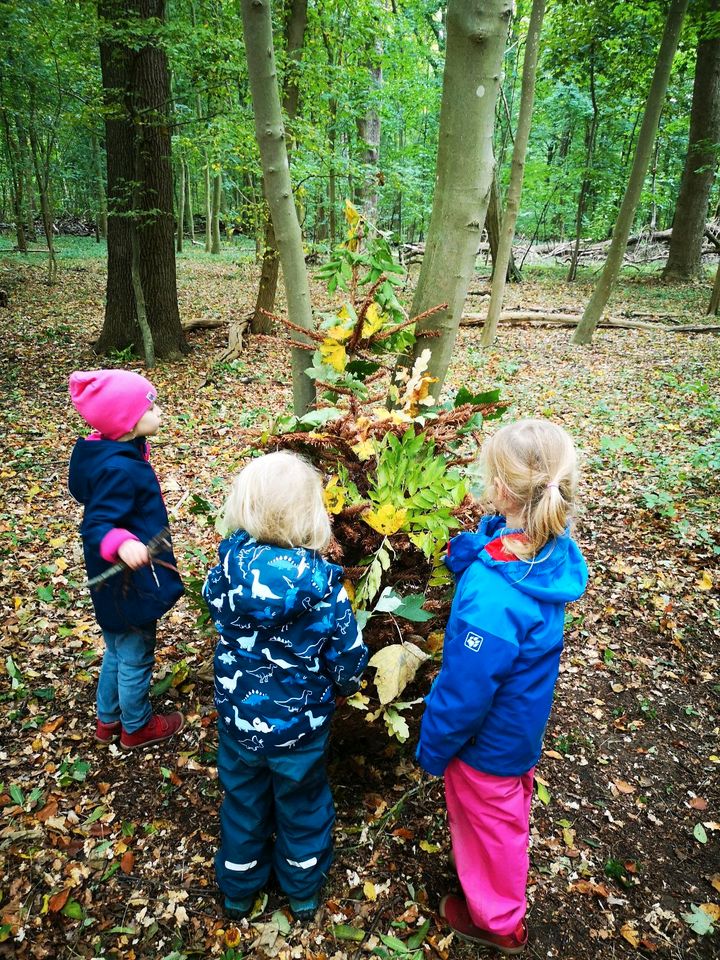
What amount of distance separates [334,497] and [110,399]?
980mm

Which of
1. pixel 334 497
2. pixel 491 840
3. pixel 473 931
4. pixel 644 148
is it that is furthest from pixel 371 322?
pixel 644 148

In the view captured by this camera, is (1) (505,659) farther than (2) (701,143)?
No

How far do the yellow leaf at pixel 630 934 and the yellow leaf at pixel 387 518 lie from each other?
1.69 meters

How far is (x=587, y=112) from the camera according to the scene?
1808cm

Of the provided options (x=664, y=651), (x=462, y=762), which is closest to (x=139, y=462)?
(x=462, y=762)

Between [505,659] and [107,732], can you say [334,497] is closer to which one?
[505,659]

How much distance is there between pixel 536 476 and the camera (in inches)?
64.5

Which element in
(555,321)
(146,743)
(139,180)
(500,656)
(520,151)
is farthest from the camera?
(555,321)

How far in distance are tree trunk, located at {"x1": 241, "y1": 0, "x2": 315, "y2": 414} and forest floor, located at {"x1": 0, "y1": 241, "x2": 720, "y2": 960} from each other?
0.79 metres

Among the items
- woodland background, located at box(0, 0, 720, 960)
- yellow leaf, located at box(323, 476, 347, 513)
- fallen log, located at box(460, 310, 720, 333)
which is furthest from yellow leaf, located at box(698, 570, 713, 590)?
fallen log, located at box(460, 310, 720, 333)

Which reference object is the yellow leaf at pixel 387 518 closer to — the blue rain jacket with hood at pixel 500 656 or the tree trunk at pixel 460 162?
the blue rain jacket with hood at pixel 500 656

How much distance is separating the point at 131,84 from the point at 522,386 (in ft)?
20.0

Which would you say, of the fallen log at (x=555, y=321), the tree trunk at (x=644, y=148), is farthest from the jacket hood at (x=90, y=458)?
the fallen log at (x=555, y=321)

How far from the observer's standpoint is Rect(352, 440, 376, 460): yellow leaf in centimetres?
196
